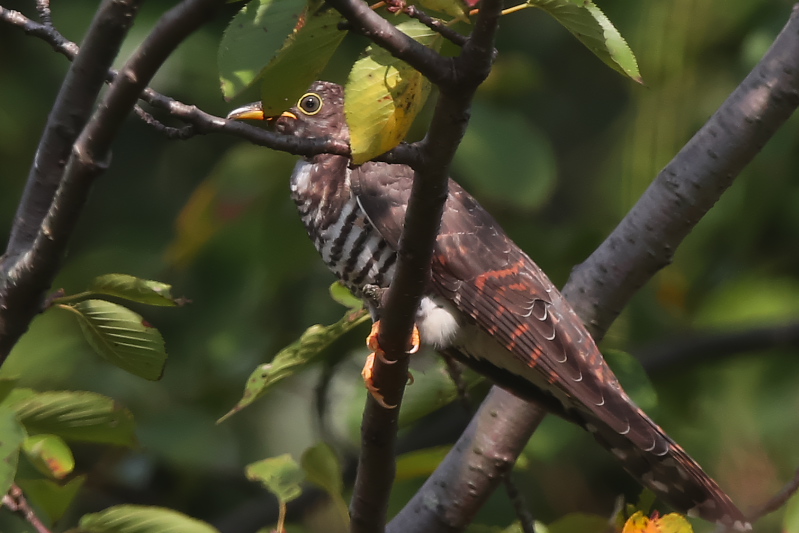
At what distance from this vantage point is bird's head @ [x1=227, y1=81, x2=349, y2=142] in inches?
109

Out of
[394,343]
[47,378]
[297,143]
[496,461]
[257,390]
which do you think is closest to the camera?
[297,143]

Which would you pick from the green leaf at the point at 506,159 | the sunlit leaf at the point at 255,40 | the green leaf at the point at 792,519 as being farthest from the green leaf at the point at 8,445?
the green leaf at the point at 506,159

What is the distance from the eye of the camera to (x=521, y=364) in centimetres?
243

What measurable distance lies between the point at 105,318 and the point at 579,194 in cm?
313

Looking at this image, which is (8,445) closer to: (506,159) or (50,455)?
(50,455)

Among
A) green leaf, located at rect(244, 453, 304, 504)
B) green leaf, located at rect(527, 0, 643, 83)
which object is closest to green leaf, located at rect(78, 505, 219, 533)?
green leaf, located at rect(244, 453, 304, 504)

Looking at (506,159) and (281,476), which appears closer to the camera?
(281,476)

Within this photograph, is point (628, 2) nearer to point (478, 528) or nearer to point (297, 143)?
point (478, 528)

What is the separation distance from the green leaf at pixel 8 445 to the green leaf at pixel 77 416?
0.22 metres

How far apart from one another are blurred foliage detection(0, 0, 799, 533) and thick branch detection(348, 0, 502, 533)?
50 centimetres

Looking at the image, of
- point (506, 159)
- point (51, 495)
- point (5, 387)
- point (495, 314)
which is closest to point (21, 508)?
point (51, 495)

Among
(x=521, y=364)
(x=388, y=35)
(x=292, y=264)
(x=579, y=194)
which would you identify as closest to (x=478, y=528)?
(x=521, y=364)

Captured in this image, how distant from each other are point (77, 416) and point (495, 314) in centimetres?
100

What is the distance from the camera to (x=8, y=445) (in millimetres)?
1520
